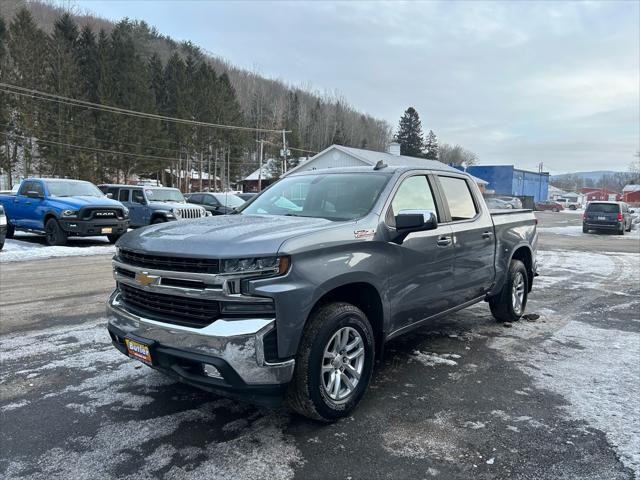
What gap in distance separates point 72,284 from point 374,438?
687 centimetres

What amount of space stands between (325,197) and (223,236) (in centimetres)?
137

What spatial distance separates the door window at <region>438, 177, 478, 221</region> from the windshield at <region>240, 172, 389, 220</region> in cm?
95

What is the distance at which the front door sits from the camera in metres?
3.76

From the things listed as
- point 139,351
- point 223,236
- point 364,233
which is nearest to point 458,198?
point 364,233

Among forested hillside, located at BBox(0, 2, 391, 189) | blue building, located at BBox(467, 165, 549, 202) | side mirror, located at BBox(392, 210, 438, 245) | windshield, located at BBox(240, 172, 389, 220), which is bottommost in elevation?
side mirror, located at BBox(392, 210, 438, 245)

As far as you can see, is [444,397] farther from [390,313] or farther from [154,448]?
[154,448]

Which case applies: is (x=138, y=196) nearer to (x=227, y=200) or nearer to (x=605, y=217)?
(x=227, y=200)

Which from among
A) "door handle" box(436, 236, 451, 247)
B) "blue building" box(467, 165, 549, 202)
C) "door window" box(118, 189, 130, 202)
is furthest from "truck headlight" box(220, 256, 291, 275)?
"blue building" box(467, 165, 549, 202)

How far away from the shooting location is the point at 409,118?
88750 mm

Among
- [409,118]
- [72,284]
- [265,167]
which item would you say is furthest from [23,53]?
[409,118]

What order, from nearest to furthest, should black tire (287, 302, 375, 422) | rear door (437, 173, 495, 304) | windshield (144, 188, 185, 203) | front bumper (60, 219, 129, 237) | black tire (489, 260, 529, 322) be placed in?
black tire (287, 302, 375, 422)
rear door (437, 173, 495, 304)
black tire (489, 260, 529, 322)
front bumper (60, 219, 129, 237)
windshield (144, 188, 185, 203)

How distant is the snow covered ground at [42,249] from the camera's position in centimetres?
1146

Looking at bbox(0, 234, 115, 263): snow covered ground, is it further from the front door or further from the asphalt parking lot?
the front door

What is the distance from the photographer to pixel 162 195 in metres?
17.5
